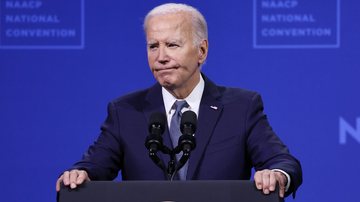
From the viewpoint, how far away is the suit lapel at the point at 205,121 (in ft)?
8.46

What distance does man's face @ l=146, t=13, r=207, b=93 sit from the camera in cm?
255

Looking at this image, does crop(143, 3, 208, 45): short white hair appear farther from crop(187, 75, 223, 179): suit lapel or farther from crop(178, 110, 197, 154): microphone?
crop(178, 110, 197, 154): microphone

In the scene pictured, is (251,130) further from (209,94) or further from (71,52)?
(71,52)

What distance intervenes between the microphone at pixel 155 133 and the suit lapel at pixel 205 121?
41 cm

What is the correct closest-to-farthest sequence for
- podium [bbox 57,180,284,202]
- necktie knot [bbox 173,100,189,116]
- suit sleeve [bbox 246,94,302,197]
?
podium [bbox 57,180,284,202]
suit sleeve [bbox 246,94,302,197]
necktie knot [bbox 173,100,189,116]

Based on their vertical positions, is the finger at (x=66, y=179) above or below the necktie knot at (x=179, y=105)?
below

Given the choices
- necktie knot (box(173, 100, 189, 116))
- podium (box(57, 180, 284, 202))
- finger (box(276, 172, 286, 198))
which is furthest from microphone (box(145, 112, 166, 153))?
necktie knot (box(173, 100, 189, 116))

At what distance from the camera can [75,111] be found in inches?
158

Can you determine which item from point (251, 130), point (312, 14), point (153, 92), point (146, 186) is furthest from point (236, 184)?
point (312, 14)

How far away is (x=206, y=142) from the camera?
262 cm

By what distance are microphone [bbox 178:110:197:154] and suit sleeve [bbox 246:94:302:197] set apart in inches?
13.5

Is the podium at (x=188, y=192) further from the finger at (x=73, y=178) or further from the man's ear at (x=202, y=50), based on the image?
the man's ear at (x=202, y=50)

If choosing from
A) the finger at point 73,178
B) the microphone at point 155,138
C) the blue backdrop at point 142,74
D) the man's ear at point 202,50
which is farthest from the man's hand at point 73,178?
the blue backdrop at point 142,74

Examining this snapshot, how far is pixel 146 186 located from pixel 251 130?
0.68 metres
